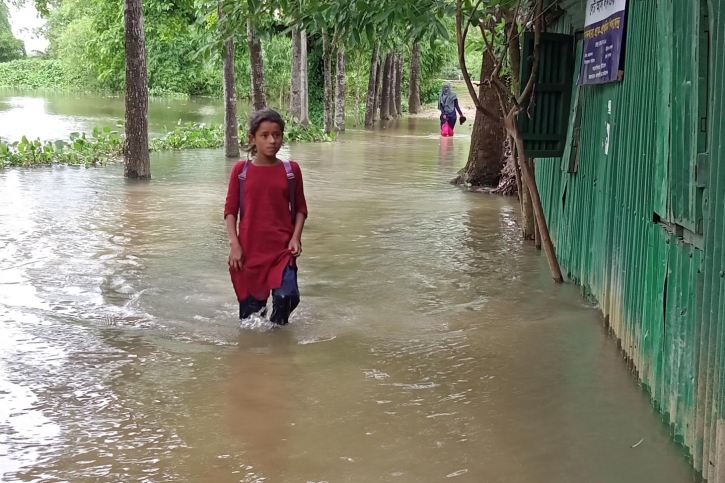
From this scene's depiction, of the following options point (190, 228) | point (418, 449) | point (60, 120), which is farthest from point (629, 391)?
point (60, 120)

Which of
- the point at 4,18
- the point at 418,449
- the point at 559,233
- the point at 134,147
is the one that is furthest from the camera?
the point at 4,18

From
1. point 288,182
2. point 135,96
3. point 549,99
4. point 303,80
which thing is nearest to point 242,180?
point 288,182

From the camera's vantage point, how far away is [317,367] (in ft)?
18.3

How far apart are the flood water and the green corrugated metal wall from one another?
0.34m

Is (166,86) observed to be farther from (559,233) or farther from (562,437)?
(562,437)

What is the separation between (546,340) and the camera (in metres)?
6.27

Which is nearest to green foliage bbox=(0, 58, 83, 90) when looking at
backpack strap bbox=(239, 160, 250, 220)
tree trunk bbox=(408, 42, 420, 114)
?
tree trunk bbox=(408, 42, 420, 114)

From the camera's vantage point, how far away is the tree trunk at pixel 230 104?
18312mm

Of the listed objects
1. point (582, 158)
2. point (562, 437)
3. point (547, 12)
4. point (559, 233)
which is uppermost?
point (547, 12)

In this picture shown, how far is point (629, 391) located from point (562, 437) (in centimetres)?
90

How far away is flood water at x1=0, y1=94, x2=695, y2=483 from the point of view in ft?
13.8

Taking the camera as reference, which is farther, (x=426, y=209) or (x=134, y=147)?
(x=134, y=147)

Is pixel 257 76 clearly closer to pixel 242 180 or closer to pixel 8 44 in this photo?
pixel 242 180

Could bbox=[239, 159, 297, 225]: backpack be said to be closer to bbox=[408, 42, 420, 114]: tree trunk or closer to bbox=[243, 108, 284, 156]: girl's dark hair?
bbox=[243, 108, 284, 156]: girl's dark hair
